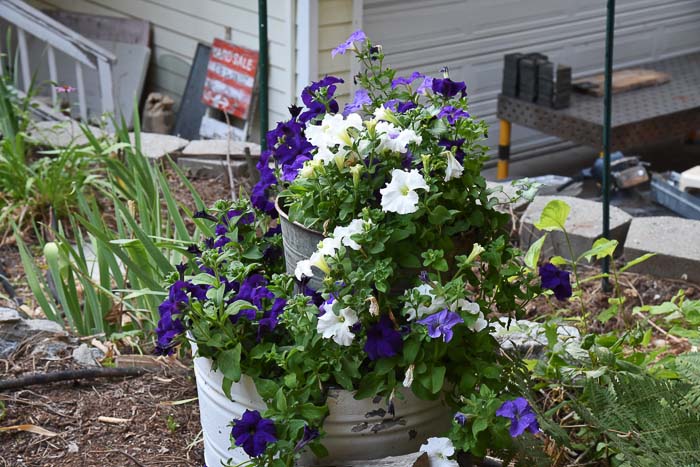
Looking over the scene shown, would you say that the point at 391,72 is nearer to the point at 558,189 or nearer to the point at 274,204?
the point at 274,204

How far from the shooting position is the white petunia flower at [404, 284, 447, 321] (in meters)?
1.76

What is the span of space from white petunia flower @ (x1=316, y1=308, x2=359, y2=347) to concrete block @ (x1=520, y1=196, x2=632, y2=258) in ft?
6.31

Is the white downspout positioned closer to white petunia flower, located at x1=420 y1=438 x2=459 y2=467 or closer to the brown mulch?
the brown mulch

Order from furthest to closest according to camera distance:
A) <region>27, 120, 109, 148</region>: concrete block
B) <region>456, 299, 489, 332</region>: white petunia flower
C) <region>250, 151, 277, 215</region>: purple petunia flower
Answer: <region>27, 120, 109, 148</region>: concrete block, <region>250, 151, 277, 215</region>: purple petunia flower, <region>456, 299, 489, 332</region>: white petunia flower

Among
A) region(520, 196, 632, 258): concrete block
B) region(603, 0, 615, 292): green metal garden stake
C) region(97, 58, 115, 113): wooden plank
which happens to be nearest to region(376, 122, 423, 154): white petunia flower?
region(603, 0, 615, 292): green metal garden stake

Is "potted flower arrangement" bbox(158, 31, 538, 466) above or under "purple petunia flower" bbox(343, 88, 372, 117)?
under

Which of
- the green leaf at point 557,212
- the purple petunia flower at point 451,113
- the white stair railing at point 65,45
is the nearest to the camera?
the purple petunia flower at point 451,113

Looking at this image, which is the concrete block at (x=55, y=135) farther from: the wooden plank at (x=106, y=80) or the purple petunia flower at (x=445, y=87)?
the purple petunia flower at (x=445, y=87)

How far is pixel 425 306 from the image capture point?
177 cm

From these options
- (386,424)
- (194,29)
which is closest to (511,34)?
(194,29)

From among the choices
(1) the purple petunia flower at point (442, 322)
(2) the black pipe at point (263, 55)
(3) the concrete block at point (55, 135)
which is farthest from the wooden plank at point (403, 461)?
(3) the concrete block at point (55, 135)

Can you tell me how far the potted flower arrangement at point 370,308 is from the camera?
1762mm

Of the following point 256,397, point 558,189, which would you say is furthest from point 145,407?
point 558,189

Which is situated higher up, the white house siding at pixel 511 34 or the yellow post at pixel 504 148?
the white house siding at pixel 511 34
